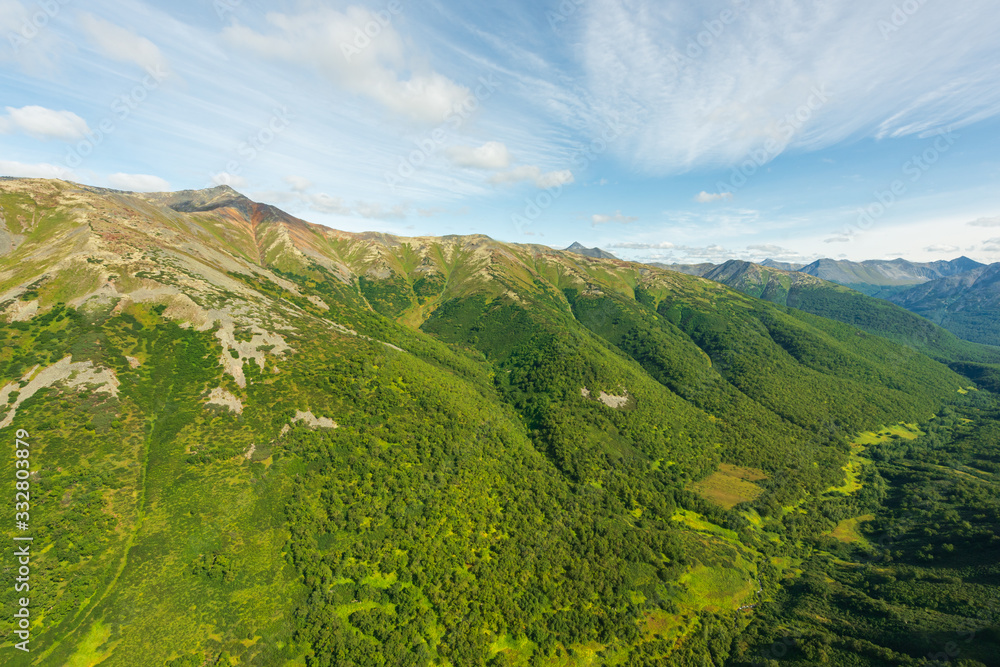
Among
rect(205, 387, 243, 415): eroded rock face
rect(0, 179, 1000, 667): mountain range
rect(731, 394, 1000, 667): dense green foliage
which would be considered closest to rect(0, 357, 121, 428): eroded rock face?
rect(0, 179, 1000, 667): mountain range

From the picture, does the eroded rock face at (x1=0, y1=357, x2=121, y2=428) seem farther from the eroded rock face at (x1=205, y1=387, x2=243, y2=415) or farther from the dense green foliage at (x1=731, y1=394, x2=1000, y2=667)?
the dense green foliage at (x1=731, y1=394, x2=1000, y2=667)

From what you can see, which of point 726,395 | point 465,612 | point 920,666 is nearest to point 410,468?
point 465,612

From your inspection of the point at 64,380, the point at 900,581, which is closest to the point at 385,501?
the point at 64,380

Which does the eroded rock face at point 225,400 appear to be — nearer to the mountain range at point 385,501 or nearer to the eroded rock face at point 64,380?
the mountain range at point 385,501

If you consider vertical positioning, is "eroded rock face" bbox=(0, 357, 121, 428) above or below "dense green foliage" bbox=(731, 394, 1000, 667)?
above

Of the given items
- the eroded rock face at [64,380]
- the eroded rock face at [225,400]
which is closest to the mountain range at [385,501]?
the eroded rock face at [64,380]

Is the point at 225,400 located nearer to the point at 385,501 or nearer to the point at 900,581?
the point at 385,501

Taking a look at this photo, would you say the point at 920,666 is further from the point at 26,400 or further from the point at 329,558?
the point at 26,400

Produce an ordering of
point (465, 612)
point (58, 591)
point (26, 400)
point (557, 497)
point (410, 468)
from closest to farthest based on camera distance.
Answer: point (58, 591) → point (465, 612) → point (26, 400) → point (410, 468) → point (557, 497)
